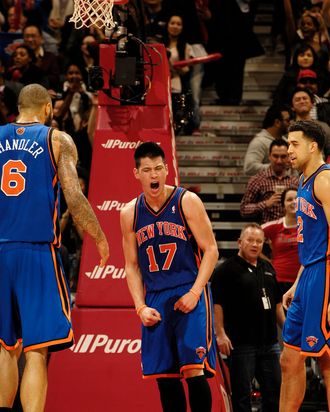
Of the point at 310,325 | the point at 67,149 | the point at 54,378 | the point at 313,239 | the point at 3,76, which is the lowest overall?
the point at 54,378

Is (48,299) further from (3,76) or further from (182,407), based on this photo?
(3,76)

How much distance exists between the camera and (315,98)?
10711mm

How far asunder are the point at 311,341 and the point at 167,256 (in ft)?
3.66

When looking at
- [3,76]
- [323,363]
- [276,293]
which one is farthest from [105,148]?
[3,76]

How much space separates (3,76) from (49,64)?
0.65 metres

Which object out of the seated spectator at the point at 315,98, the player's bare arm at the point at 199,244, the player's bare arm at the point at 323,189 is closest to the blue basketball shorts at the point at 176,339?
the player's bare arm at the point at 199,244

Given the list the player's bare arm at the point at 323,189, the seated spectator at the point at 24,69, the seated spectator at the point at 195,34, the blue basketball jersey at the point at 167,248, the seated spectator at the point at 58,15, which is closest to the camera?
the player's bare arm at the point at 323,189

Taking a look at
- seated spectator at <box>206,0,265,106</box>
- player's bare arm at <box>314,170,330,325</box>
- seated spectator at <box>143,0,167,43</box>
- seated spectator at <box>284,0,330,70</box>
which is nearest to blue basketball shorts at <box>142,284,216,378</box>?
player's bare arm at <box>314,170,330,325</box>

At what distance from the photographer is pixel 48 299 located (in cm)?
575

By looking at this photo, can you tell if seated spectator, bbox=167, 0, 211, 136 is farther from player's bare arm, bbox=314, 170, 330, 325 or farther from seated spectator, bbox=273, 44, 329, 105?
player's bare arm, bbox=314, 170, 330, 325

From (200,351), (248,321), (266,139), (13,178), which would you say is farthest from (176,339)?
(266,139)

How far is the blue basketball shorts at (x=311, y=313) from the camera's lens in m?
6.01

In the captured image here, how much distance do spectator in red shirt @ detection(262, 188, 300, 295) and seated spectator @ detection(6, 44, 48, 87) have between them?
13.0ft

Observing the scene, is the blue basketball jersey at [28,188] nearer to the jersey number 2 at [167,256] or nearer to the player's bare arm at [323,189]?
the jersey number 2 at [167,256]
